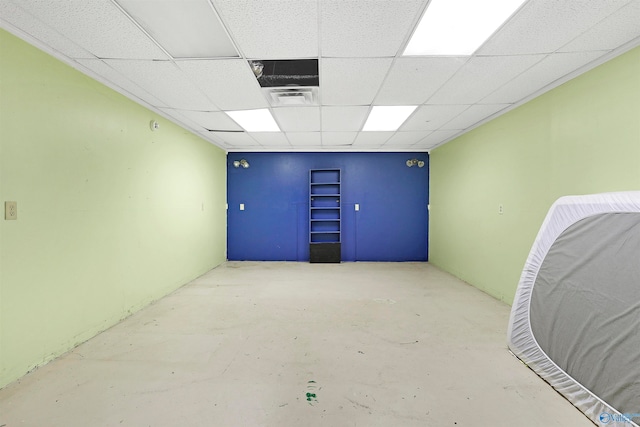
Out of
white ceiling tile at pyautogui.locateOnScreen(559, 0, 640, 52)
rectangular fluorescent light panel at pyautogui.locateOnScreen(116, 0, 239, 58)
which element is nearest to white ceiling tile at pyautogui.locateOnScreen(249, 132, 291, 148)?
rectangular fluorescent light panel at pyautogui.locateOnScreen(116, 0, 239, 58)

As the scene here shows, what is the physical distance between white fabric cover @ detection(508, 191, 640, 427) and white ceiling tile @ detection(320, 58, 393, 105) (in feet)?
5.50

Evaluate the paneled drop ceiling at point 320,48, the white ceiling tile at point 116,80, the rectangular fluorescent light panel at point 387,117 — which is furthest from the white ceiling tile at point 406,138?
the white ceiling tile at point 116,80

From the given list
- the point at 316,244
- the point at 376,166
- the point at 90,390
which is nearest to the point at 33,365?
the point at 90,390

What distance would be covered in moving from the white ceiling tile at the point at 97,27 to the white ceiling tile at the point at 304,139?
99.0 inches

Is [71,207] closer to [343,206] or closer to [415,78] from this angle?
[415,78]

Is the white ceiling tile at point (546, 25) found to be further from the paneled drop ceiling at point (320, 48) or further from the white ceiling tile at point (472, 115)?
the white ceiling tile at point (472, 115)

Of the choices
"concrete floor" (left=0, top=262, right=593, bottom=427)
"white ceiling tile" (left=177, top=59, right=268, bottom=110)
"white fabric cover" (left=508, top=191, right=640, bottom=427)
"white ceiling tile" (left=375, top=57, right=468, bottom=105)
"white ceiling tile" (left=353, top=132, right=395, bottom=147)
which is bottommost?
"concrete floor" (left=0, top=262, right=593, bottom=427)

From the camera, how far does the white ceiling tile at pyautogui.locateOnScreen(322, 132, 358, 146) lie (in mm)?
4469

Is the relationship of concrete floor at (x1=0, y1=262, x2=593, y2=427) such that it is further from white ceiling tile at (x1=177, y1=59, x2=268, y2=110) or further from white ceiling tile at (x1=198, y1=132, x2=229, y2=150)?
white ceiling tile at (x1=198, y1=132, x2=229, y2=150)

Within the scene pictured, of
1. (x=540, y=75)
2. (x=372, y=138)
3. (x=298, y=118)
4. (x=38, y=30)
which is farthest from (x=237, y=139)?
(x=540, y=75)

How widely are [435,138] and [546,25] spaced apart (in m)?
3.05

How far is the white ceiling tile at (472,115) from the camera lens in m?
3.22

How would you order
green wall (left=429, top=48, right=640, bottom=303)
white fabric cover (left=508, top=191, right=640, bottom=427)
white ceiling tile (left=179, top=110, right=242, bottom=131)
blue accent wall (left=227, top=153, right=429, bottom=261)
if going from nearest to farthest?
1. white fabric cover (left=508, top=191, right=640, bottom=427)
2. green wall (left=429, top=48, right=640, bottom=303)
3. white ceiling tile (left=179, top=110, right=242, bottom=131)
4. blue accent wall (left=227, top=153, right=429, bottom=261)

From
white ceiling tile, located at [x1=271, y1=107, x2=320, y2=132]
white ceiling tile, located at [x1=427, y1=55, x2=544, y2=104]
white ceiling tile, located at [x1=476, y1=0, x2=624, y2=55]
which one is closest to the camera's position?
white ceiling tile, located at [x1=476, y1=0, x2=624, y2=55]
